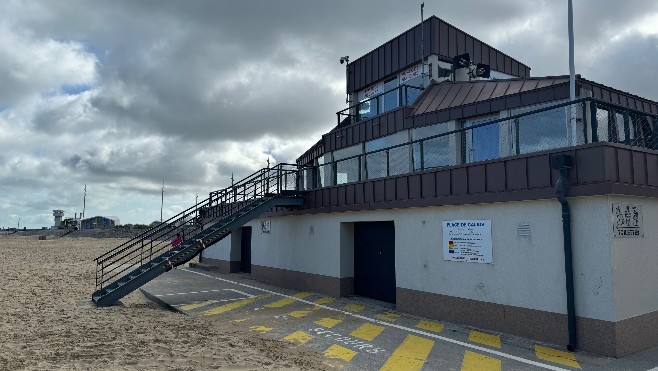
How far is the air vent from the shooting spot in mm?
10172

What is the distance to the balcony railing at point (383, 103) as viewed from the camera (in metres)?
20.8

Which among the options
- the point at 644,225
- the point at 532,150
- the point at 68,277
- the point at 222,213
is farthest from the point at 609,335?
the point at 68,277

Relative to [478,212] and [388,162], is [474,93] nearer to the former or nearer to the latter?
[388,162]

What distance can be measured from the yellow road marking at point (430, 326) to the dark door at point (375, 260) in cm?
280

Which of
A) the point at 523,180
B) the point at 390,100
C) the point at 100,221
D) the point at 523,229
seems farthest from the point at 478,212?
the point at 100,221

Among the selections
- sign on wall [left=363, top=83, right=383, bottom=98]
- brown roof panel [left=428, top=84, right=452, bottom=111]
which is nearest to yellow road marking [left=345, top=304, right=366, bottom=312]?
brown roof panel [left=428, top=84, right=452, bottom=111]

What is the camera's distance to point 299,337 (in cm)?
1055

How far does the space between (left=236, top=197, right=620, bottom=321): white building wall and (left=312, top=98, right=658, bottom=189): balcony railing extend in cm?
156

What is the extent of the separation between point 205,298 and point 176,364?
27.5 feet

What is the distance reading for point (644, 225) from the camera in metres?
9.52

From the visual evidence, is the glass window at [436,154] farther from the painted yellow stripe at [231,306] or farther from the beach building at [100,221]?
the beach building at [100,221]

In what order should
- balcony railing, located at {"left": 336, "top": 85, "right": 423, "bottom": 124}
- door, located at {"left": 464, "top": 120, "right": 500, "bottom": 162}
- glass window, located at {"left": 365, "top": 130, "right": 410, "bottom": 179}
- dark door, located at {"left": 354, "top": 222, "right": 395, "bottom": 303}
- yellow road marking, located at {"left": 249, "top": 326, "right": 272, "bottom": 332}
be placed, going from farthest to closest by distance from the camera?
balcony railing, located at {"left": 336, "top": 85, "right": 423, "bottom": 124} < glass window, located at {"left": 365, "top": 130, "right": 410, "bottom": 179} < dark door, located at {"left": 354, "top": 222, "right": 395, "bottom": 303} < door, located at {"left": 464, "top": 120, "right": 500, "bottom": 162} < yellow road marking, located at {"left": 249, "top": 326, "right": 272, "bottom": 332}

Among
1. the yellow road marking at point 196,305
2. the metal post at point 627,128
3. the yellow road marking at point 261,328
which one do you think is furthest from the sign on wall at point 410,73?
the yellow road marking at point 261,328

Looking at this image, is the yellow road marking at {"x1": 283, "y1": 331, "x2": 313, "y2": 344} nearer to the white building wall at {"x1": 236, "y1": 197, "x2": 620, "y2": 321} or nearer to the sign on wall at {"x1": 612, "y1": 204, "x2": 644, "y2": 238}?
the white building wall at {"x1": 236, "y1": 197, "x2": 620, "y2": 321}
